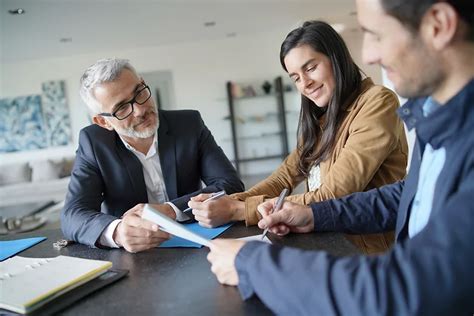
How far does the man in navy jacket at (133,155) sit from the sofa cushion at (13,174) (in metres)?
6.19

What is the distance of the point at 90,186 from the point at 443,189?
1.26 meters

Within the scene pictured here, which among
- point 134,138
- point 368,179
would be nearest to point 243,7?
point 134,138

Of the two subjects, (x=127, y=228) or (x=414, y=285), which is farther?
(x=127, y=228)

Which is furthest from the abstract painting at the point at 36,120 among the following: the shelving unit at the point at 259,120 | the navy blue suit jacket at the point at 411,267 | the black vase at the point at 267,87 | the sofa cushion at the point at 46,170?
the navy blue suit jacket at the point at 411,267

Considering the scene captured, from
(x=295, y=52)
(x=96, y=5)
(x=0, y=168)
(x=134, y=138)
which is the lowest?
(x=0, y=168)

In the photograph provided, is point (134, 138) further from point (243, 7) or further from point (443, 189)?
point (243, 7)

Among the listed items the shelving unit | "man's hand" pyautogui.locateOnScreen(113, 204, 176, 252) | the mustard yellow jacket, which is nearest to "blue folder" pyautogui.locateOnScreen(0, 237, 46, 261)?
"man's hand" pyautogui.locateOnScreen(113, 204, 176, 252)

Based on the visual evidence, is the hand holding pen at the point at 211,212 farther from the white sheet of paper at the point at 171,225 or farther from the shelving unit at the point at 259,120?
the shelving unit at the point at 259,120

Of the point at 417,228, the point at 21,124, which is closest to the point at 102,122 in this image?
the point at 417,228

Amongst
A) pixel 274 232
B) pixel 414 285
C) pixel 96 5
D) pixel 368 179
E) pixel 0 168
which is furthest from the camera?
pixel 0 168

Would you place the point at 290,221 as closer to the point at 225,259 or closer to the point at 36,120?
the point at 225,259

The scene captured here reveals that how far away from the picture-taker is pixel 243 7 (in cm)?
510

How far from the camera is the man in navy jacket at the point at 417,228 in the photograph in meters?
0.54

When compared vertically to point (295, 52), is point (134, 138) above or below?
below
